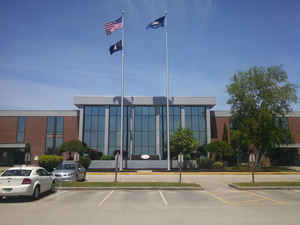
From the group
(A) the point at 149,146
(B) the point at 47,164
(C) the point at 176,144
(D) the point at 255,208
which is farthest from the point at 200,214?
(A) the point at 149,146

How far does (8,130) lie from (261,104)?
1668 inches

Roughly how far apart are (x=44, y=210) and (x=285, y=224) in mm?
8123

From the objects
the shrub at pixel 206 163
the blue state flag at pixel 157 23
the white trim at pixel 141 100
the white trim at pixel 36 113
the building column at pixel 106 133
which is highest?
the blue state flag at pixel 157 23

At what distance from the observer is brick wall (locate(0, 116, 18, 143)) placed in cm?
4591

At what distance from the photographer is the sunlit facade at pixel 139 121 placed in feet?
144

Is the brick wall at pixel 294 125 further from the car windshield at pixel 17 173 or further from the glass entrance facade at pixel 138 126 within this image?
the car windshield at pixel 17 173

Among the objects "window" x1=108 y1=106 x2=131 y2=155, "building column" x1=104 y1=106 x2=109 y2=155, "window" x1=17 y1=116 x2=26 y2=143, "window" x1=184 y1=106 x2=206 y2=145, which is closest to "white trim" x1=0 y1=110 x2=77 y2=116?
"window" x1=17 y1=116 x2=26 y2=143

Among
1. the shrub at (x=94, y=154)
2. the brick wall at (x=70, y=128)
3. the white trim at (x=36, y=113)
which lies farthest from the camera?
the white trim at (x=36, y=113)


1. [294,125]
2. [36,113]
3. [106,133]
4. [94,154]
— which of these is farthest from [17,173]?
[294,125]

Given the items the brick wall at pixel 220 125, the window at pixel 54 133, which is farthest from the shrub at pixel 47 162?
the brick wall at pixel 220 125

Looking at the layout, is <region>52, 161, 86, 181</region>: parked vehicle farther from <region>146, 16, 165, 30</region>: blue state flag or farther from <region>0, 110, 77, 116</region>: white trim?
<region>0, 110, 77, 116</region>: white trim

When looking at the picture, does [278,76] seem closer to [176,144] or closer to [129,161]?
[176,144]

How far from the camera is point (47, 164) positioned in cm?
2983

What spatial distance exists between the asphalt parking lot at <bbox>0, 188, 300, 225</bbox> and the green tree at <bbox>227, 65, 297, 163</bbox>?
25.5 meters
